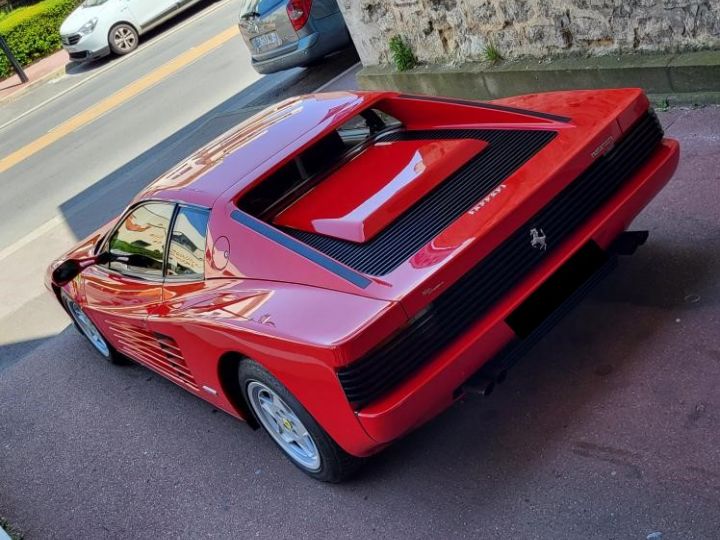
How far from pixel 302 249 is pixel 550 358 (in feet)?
4.33

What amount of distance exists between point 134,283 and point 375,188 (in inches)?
62.9

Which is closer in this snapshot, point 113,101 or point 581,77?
point 581,77

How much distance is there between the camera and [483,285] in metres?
3.44

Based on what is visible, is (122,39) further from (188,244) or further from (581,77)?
(188,244)

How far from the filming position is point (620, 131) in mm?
3928

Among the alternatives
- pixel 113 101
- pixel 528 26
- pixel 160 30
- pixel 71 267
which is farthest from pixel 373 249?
pixel 160 30

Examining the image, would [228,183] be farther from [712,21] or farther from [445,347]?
[712,21]

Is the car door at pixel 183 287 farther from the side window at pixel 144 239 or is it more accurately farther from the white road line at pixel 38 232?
the white road line at pixel 38 232

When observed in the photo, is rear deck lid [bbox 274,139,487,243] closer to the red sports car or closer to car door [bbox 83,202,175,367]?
the red sports car

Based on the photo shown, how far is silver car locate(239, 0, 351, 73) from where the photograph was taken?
34.6 feet

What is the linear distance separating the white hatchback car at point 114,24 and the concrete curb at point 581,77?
40.3ft

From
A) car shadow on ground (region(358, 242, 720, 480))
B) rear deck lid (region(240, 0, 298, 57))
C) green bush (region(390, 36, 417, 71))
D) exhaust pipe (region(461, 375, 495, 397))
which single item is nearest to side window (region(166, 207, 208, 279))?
car shadow on ground (region(358, 242, 720, 480))

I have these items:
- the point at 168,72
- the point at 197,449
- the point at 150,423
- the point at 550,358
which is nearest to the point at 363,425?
the point at 550,358

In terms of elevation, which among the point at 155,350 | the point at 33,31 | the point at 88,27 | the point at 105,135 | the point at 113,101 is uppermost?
the point at 33,31
